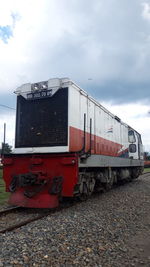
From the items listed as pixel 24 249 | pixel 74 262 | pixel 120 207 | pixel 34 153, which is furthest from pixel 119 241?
pixel 34 153

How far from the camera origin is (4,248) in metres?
4.04

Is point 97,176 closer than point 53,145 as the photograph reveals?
No

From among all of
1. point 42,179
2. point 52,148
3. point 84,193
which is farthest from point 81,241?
point 52,148

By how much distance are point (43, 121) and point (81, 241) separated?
4.48m

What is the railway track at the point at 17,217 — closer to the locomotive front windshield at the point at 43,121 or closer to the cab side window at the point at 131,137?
the locomotive front windshield at the point at 43,121

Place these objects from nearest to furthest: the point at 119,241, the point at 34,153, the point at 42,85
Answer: the point at 119,241
the point at 34,153
the point at 42,85

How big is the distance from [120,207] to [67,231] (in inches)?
127

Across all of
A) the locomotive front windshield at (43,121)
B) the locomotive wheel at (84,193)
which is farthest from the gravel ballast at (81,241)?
the locomotive front windshield at (43,121)

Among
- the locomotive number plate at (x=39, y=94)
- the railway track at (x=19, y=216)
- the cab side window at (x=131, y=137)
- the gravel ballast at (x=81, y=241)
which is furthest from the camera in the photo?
the cab side window at (x=131, y=137)

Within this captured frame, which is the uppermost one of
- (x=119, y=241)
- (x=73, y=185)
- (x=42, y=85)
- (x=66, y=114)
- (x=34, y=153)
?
(x=42, y=85)

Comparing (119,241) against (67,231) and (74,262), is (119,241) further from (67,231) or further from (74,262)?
(74,262)

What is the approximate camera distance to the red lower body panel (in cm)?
681

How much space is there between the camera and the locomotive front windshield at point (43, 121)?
25.9 ft

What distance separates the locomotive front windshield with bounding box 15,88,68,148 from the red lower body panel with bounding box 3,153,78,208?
0.72 m
